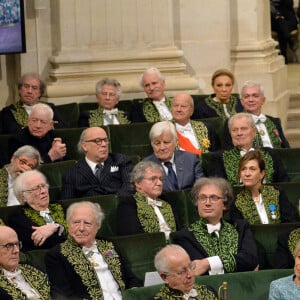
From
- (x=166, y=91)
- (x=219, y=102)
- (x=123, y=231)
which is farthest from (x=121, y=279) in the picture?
(x=166, y=91)

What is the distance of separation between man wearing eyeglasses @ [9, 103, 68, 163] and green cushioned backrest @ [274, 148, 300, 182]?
1620 millimetres

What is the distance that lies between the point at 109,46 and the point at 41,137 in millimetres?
2271

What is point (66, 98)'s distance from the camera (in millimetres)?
12320

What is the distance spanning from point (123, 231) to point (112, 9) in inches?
150

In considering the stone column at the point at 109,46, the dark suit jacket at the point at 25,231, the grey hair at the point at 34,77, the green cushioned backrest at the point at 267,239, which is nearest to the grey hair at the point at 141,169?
the dark suit jacket at the point at 25,231

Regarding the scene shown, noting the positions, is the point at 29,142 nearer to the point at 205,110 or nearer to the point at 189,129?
the point at 189,129

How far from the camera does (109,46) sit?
489 inches

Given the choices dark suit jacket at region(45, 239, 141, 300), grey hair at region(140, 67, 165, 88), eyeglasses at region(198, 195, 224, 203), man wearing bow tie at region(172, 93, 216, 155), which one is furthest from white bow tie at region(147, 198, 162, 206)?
grey hair at region(140, 67, 165, 88)

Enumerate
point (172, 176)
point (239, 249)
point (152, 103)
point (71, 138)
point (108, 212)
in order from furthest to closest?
point (152, 103), point (71, 138), point (172, 176), point (108, 212), point (239, 249)

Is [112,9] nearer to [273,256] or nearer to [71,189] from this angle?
[71,189]

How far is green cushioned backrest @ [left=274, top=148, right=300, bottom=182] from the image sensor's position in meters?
10.2

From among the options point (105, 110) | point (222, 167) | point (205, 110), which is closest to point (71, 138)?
point (105, 110)

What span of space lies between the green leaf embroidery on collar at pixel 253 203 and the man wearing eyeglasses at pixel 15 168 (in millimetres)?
1440

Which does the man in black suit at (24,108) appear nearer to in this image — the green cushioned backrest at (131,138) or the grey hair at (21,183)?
the green cushioned backrest at (131,138)
